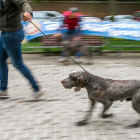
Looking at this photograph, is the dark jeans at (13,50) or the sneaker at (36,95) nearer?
the dark jeans at (13,50)

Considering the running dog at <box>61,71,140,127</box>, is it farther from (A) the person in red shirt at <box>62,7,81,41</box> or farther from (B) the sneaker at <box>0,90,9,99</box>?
(A) the person in red shirt at <box>62,7,81,41</box>

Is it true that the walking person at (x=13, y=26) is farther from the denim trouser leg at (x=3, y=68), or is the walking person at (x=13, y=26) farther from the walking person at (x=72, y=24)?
the walking person at (x=72, y=24)

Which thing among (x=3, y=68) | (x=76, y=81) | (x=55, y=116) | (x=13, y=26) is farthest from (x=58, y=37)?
(x=76, y=81)

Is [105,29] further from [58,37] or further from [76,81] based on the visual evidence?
[76,81]

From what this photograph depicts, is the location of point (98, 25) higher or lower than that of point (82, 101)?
higher

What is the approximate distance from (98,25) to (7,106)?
16.6 ft

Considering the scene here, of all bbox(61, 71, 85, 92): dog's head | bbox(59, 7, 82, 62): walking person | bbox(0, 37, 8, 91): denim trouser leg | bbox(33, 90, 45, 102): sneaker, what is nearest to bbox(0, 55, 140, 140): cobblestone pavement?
bbox(33, 90, 45, 102): sneaker

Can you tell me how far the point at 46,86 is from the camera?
5426mm

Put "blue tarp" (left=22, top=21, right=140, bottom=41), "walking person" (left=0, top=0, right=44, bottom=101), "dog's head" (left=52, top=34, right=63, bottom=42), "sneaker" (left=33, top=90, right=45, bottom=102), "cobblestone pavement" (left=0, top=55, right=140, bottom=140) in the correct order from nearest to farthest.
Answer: "cobblestone pavement" (left=0, top=55, right=140, bottom=140) → "walking person" (left=0, top=0, right=44, bottom=101) → "sneaker" (left=33, top=90, right=45, bottom=102) → "dog's head" (left=52, top=34, right=63, bottom=42) → "blue tarp" (left=22, top=21, right=140, bottom=41)

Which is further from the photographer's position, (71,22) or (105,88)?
(71,22)

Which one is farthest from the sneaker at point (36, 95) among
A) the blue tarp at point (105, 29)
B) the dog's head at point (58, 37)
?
the blue tarp at point (105, 29)

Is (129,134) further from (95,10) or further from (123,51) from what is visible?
(95,10)

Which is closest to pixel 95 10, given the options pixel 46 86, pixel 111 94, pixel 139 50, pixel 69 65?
pixel 139 50

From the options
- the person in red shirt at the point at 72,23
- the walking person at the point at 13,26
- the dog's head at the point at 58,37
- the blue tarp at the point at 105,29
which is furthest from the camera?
the blue tarp at the point at 105,29
